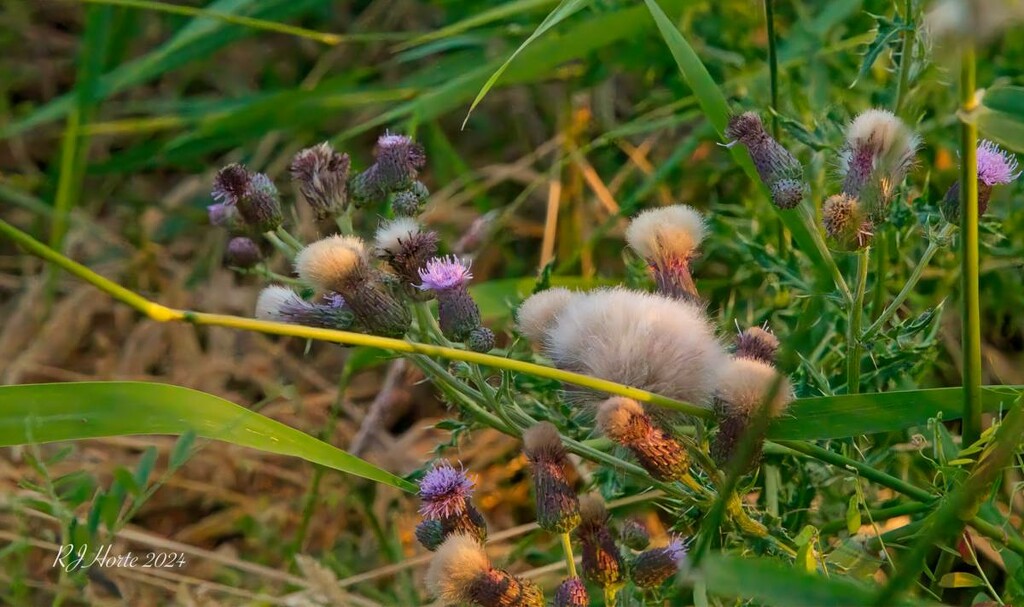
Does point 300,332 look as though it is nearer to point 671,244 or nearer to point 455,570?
point 455,570

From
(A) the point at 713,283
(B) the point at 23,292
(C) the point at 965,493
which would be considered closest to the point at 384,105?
(B) the point at 23,292

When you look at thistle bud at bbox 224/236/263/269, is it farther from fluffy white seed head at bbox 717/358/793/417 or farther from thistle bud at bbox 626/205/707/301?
fluffy white seed head at bbox 717/358/793/417

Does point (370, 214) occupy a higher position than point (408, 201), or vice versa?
point (408, 201)

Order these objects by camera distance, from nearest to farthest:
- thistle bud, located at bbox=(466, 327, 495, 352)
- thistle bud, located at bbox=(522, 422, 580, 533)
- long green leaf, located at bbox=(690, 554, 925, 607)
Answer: long green leaf, located at bbox=(690, 554, 925, 607) → thistle bud, located at bbox=(522, 422, 580, 533) → thistle bud, located at bbox=(466, 327, 495, 352)

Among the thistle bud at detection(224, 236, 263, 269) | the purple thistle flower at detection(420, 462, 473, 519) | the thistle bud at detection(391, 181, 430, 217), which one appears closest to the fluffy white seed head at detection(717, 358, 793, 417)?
the purple thistle flower at detection(420, 462, 473, 519)

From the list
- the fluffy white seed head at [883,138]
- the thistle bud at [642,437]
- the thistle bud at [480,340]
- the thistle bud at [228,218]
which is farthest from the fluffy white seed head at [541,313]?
the thistle bud at [228,218]

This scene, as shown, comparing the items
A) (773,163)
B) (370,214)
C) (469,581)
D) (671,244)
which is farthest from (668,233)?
(370,214)
